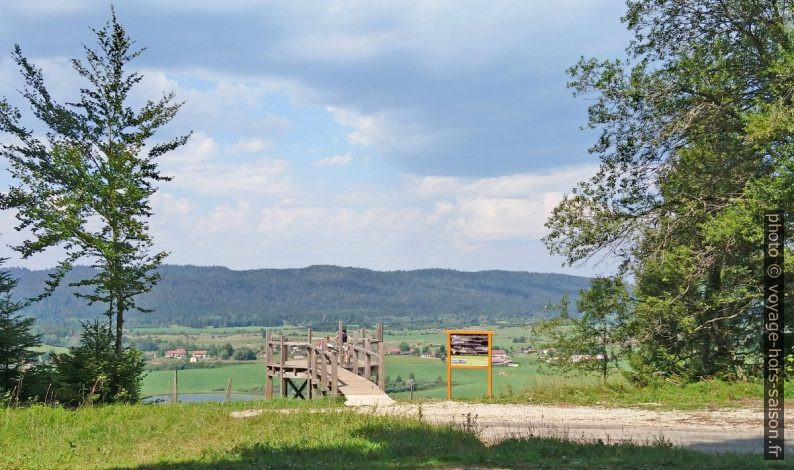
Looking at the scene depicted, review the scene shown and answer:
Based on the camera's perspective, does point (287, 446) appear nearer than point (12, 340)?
Yes

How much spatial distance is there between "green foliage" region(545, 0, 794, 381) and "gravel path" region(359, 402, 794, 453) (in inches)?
204

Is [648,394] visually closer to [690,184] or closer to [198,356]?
[690,184]

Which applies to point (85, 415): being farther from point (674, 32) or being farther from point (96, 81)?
point (674, 32)

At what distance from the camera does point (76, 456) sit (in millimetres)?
11328

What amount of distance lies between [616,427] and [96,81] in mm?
20914

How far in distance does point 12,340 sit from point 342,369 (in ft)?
35.3

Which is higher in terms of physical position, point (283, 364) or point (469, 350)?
point (469, 350)

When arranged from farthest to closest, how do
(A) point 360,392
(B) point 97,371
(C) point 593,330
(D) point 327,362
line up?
(C) point 593,330 → (D) point 327,362 → (B) point 97,371 → (A) point 360,392

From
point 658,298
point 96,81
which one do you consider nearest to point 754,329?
point 658,298

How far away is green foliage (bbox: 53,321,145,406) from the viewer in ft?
66.0

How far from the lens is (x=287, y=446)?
11.2 m

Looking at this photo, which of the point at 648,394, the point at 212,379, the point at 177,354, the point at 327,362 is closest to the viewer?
the point at 648,394

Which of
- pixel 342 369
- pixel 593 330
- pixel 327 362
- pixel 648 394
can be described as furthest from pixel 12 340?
pixel 593 330

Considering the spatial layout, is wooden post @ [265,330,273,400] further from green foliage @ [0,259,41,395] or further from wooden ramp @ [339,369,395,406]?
green foliage @ [0,259,41,395]
